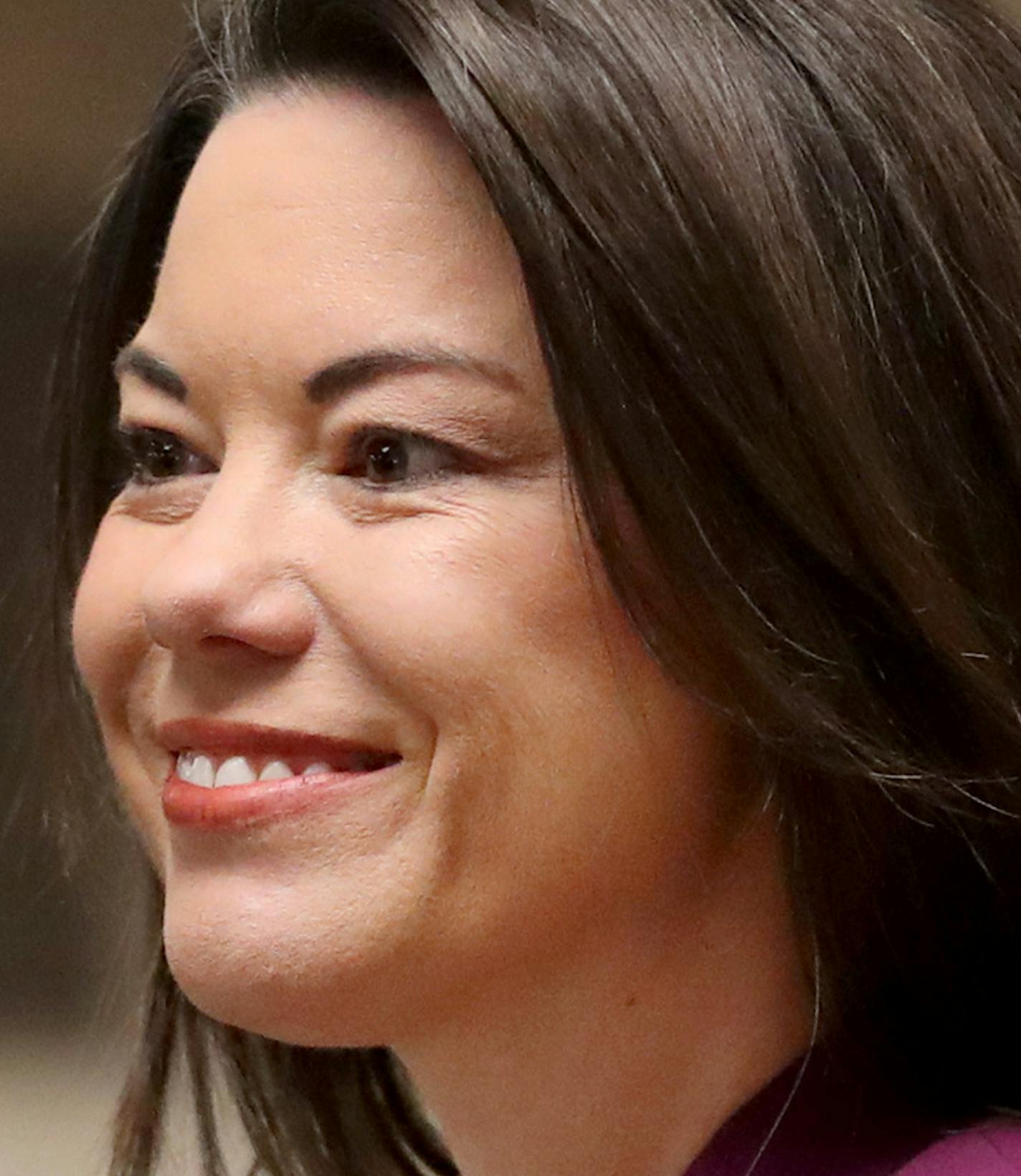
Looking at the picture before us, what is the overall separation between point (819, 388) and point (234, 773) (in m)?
0.30

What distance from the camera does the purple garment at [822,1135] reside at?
778 millimetres

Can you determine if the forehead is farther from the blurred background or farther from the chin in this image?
the blurred background

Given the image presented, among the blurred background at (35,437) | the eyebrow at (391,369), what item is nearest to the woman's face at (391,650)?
the eyebrow at (391,369)

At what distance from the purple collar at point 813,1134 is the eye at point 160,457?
388 mm

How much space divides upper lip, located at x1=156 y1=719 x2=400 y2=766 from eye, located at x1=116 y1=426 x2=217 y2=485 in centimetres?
13

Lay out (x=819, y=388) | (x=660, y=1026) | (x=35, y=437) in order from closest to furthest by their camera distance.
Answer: (x=819, y=388)
(x=660, y=1026)
(x=35, y=437)

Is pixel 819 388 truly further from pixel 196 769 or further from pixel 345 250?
pixel 196 769

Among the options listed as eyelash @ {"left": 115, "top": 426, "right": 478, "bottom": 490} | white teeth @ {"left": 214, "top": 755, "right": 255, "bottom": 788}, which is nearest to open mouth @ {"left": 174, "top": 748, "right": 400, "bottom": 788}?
white teeth @ {"left": 214, "top": 755, "right": 255, "bottom": 788}

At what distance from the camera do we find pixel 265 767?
0.77 meters

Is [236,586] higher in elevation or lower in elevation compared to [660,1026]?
higher

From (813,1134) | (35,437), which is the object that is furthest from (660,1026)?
(35,437)

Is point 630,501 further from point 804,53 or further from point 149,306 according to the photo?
point 149,306

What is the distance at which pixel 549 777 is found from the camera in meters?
0.74

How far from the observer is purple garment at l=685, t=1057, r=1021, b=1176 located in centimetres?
78
